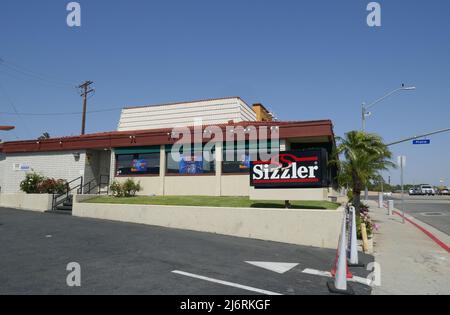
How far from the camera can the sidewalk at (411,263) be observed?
24.7 feet

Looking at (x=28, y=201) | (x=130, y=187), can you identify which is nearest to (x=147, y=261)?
(x=130, y=187)

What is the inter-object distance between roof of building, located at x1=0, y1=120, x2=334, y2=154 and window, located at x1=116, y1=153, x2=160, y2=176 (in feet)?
2.49

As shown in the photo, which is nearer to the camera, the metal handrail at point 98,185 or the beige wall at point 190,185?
the beige wall at point 190,185

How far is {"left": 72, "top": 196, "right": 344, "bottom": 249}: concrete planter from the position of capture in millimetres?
Answer: 12016

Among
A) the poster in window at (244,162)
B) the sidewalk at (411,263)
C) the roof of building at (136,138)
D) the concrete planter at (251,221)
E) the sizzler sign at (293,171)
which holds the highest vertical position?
the roof of building at (136,138)

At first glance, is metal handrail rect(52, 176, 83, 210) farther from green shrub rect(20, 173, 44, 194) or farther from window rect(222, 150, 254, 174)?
window rect(222, 150, 254, 174)

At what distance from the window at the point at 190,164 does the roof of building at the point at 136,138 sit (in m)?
0.96

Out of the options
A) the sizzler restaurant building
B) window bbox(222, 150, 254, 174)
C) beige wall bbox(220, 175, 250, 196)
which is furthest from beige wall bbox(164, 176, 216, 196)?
window bbox(222, 150, 254, 174)

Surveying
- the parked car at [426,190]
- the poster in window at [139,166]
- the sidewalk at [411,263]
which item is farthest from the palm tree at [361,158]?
the parked car at [426,190]

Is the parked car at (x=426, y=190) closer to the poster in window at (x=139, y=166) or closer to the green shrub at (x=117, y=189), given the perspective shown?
the poster in window at (x=139, y=166)

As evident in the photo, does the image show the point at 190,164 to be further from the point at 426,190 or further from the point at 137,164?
the point at 426,190

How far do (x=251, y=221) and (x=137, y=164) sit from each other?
10.6 metres

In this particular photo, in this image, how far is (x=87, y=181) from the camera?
890 inches
